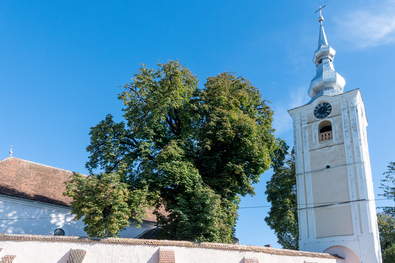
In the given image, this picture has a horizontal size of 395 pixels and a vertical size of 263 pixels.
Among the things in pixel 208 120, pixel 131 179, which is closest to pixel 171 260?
pixel 131 179

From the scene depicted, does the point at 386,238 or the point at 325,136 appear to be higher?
the point at 325,136

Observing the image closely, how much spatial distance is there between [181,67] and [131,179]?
306 inches

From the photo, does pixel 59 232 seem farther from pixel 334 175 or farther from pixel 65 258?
pixel 334 175

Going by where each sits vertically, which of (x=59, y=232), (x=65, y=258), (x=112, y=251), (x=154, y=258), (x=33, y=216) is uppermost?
(x=33, y=216)

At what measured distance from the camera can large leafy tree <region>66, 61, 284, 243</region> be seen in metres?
19.0

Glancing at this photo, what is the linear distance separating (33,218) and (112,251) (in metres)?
9.12

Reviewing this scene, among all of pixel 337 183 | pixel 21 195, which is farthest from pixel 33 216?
pixel 337 183

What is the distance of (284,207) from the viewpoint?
27.5 metres

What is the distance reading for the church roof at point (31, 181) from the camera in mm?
20969

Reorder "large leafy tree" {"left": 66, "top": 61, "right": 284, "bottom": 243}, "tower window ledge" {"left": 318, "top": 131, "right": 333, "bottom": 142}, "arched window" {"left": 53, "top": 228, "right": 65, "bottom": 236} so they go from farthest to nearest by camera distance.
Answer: "tower window ledge" {"left": 318, "top": 131, "right": 333, "bottom": 142}, "arched window" {"left": 53, "top": 228, "right": 65, "bottom": 236}, "large leafy tree" {"left": 66, "top": 61, "right": 284, "bottom": 243}

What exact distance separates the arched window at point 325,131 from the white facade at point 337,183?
0.94 feet

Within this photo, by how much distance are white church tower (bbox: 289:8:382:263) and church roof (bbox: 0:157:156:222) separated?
1595 centimetres

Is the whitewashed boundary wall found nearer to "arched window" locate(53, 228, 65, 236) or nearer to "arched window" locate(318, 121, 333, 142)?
"arched window" locate(53, 228, 65, 236)

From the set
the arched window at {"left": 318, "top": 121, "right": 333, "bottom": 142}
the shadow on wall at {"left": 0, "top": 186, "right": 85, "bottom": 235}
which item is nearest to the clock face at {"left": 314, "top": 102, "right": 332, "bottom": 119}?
the arched window at {"left": 318, "top": 121, "right": 333, "bottom": 142}
